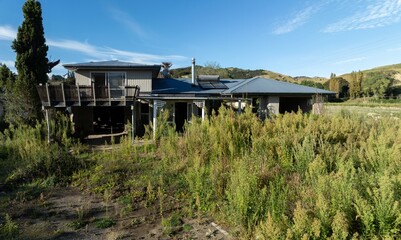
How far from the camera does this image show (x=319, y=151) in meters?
6.32

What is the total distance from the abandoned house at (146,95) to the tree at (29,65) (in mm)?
2471

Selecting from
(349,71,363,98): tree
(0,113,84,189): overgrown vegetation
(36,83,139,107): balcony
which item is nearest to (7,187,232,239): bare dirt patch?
(0,113,84,189): overgrown vegetation

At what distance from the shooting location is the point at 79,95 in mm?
13641

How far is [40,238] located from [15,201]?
2711 mm

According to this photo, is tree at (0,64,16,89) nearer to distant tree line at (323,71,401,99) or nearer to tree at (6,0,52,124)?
tree at (6,0,52,124)

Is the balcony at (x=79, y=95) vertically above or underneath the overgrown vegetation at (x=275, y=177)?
above

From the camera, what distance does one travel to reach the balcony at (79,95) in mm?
13352

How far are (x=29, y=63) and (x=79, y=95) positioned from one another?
685cm

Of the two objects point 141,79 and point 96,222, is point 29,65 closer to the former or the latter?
point 141,79

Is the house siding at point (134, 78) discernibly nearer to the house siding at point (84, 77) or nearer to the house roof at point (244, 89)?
the house siding at point (84, 77)

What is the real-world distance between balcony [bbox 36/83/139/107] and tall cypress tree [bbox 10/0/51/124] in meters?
3.87

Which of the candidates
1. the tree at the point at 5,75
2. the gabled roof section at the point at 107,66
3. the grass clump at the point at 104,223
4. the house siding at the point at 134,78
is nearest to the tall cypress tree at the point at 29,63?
the tree at the point at 5,75

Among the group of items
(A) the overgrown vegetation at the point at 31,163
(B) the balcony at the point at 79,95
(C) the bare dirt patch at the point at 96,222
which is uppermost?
(B) the balcony at the point at 79,95

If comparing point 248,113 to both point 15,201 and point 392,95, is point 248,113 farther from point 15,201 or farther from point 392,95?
point 392,95
